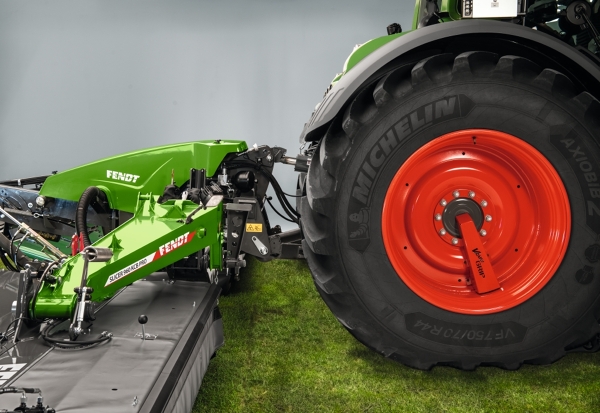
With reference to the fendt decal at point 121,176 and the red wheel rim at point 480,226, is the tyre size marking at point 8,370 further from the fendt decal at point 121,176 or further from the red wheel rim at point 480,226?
the fendt decal at point 121,176

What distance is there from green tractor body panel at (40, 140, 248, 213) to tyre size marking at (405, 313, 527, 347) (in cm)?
149

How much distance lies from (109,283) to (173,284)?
1.49 feet

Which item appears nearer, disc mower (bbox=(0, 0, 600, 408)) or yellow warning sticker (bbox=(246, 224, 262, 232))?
disc mower (bbox=(0, 0, 600, 408))

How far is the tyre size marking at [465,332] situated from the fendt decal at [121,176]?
182cm

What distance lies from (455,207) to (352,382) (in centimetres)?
74

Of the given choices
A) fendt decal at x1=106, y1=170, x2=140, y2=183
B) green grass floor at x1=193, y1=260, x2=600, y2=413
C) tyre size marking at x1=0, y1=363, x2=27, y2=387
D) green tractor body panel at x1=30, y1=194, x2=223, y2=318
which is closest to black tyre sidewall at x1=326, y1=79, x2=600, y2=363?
green grass floor at x1=193, y1=260, x2=600, y2=413

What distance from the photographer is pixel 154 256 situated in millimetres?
2236

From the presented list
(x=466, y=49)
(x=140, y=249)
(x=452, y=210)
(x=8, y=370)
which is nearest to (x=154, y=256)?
(x=140, y=249)

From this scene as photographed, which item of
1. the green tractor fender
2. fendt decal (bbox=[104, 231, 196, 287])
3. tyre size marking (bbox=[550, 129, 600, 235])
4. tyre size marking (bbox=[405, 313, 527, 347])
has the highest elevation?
the green tractor fender

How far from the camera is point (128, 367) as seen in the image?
A: 170 centimetres

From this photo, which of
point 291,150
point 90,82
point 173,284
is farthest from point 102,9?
point 173,284

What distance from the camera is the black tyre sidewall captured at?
194cm

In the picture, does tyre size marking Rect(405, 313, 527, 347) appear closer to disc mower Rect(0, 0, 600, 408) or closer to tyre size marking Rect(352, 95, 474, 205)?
disc mower Rect(0, 0, 600, 408)

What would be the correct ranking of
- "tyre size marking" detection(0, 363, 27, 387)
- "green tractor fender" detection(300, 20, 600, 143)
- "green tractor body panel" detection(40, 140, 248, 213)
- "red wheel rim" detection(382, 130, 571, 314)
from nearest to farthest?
"tyre size marking" detection(0, 363, 27, 387) < "green tractor fender" detection(300, 20, 600, 143) < "red wheel rim" detection(382, 130, 571, 314) < "green tractor body panel" detection(40, 140, 248, 213)
